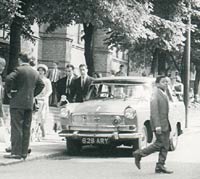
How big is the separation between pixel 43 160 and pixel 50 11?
7841mm

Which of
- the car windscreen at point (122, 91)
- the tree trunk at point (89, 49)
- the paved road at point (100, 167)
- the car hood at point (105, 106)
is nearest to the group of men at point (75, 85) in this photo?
the car windscreen at point (122, 91)

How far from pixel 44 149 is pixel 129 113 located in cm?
223

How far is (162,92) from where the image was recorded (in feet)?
34.0

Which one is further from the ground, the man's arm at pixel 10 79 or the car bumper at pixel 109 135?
the man's arm at pixel 10 79

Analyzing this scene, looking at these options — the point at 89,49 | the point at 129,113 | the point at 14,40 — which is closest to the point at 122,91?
the point at 129,113

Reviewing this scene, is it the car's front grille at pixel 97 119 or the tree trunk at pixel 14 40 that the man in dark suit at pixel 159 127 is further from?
the tree trunk at pixel 14 40

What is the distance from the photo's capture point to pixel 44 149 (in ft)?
43.2

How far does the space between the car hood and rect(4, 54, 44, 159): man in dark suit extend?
6.06ft

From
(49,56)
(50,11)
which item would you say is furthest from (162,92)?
(49,56)

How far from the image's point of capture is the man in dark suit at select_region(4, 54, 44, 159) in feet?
36.0

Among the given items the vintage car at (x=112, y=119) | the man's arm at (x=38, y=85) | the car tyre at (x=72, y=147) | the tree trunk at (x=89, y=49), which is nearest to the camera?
the man's arm at (x=38, y=85)

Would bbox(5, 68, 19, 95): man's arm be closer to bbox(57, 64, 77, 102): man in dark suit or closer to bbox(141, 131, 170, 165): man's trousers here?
bbox(141, 131, 170, 165): man's trousers

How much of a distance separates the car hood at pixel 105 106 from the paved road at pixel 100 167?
3.24ft

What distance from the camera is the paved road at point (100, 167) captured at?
953 centimetres
